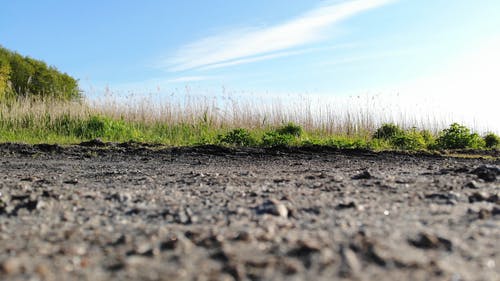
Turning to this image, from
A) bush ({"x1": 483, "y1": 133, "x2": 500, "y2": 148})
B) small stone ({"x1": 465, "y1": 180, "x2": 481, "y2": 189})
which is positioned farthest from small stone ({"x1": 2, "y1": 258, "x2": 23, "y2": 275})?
bush ({"x1": 483, "y1": 133, "x2": 500, "y2": 148})

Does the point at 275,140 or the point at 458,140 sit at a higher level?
the point at 275,140

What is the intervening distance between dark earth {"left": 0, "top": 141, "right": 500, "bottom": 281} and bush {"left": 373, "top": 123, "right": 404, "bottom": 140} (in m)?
6.40

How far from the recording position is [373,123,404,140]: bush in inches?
420

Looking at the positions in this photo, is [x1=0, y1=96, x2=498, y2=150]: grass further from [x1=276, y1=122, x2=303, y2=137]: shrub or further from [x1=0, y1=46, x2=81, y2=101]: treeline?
[x1=0, y1=46, x2=81, y2=101]: treeline

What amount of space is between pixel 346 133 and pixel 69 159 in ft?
22.3

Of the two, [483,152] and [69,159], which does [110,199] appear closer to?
[69,159]

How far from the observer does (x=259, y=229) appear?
2.21 meters

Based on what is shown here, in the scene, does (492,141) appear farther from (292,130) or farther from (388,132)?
(292,130)

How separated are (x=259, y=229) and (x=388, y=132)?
29.9 feet

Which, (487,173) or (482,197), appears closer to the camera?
(482,197)

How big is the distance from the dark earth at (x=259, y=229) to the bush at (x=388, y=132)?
6.40m

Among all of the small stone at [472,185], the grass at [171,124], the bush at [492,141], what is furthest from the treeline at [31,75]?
the small stone at [472,185]

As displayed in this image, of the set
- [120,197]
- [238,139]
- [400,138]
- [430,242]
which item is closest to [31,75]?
[238,139]

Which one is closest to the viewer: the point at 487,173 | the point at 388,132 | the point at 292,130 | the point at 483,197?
the point at 483,197
